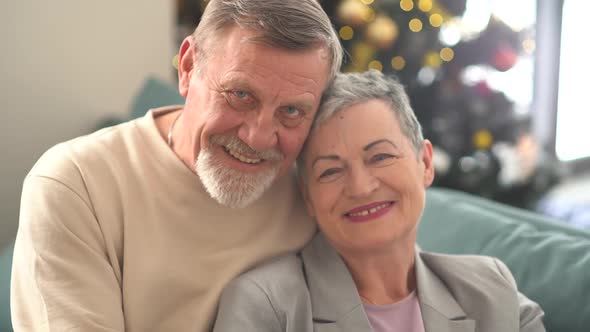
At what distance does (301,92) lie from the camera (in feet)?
4.46

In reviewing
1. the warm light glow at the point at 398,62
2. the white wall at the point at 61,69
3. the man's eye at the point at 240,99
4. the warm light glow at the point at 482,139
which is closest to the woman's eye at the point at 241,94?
the man's eye at the point at 240,99

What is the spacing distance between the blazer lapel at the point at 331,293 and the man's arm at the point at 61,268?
1.40 feet

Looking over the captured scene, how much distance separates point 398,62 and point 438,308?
7.10ft

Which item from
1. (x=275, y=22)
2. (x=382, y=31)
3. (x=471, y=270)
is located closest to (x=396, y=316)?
(x=471, y=270)

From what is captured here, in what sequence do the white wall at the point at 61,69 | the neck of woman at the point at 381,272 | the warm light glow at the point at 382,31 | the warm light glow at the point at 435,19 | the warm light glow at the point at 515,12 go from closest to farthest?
1. the neck of woman at the point at 381,272
2. the white wall at the point at 61,69
3. the warm light glow at the point at 382,31
4. the warm light glow at the point at 435,19
5. the warm light glow at the point at 515,12

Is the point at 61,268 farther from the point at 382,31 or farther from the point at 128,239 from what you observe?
the point at 382,31

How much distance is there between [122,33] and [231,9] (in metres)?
1.52

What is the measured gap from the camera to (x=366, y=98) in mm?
1424

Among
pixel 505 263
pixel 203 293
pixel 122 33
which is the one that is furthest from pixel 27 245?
pixel 122 33

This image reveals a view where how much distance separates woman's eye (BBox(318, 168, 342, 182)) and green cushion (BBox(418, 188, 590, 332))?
1.94ft

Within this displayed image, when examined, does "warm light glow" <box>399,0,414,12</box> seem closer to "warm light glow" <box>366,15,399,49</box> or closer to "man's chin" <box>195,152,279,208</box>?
"warm light glow" <box>366,15,399,49</box>

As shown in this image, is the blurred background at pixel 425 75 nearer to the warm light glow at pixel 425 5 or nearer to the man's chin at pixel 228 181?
the warm light glow at pixel 425 5

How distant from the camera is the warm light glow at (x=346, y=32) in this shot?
3359 mm

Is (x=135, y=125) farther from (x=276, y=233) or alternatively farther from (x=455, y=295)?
(x=455, y=295)
